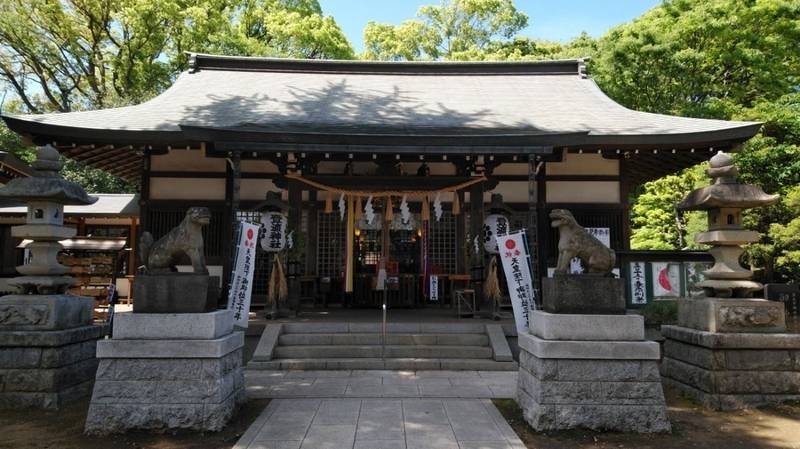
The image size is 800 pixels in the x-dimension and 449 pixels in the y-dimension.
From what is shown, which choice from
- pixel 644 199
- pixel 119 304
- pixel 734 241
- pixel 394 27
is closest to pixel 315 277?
pixel 119 304

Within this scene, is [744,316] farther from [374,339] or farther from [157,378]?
[157,378]

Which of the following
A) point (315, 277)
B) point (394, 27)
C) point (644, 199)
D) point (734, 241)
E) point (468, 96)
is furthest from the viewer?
point (394, 27)

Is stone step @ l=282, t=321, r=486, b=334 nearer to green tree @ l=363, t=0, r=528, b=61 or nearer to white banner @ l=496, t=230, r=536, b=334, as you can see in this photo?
white banner @ l=496, t=230, r=536, b=334

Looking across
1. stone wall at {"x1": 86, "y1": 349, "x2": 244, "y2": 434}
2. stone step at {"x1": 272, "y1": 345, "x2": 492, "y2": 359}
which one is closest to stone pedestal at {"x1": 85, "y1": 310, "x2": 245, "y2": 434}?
stone wall at {"x1": 86, "y1": 349, "x2": 244, "y2": 434}

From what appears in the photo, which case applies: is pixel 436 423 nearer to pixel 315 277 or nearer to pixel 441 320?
pixel 441 320

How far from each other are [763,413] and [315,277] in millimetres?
9053

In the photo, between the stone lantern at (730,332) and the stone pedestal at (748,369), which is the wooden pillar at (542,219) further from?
the stone pedestal at (748,369)

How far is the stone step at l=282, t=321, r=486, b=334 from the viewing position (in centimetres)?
866

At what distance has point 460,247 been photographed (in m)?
12.1

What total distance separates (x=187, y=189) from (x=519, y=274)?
791 cm

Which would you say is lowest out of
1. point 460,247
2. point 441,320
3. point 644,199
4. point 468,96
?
point 441,320

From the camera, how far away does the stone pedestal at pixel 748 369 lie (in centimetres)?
584

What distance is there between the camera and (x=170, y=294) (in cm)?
511

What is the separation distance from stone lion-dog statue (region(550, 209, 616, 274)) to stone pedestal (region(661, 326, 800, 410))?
198cm
